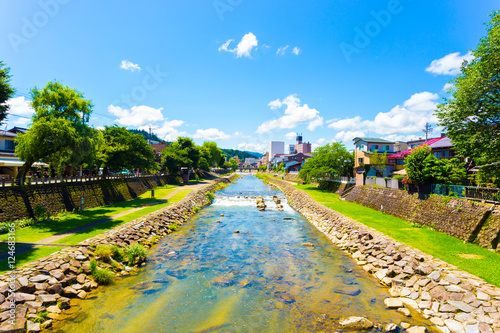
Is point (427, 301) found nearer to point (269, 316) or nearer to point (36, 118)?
point (269, 316)

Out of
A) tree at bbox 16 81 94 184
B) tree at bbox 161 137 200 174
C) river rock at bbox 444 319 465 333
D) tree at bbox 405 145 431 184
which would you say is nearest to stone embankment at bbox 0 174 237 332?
tree at bbox 16 81 94 184

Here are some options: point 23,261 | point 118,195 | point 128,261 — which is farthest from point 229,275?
point 118,195

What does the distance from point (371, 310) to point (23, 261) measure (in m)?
17.5

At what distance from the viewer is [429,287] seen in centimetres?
1202

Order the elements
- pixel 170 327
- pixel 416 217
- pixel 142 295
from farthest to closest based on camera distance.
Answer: pixel 416 217
pixel 142 295
pixel 170 327

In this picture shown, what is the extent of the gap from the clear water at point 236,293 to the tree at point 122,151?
2223 centimetres

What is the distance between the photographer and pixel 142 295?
12.7 m

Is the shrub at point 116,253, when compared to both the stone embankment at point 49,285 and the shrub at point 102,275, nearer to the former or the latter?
the stone embankment at point 49,285

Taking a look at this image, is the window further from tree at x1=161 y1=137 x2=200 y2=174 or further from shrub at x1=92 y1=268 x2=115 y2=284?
shrub at x1=92 y1=268 x2=115 y2=284

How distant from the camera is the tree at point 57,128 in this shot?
21562mm

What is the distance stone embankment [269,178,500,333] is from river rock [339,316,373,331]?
139 centimetres

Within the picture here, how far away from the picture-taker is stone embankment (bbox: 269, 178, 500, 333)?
973 centimetres

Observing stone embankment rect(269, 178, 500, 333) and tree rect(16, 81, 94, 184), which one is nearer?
stone embankment rect(269, 178, 500, 333)

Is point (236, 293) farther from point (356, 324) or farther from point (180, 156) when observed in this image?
point (180, 156)
